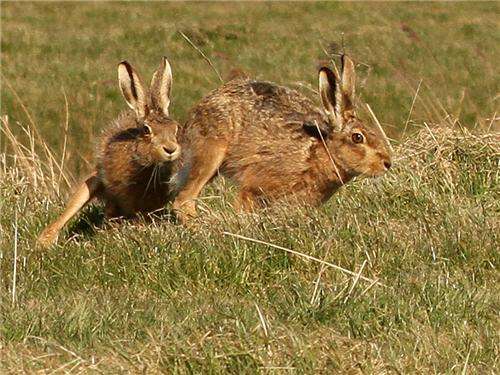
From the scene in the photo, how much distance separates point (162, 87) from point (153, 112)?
0.16m

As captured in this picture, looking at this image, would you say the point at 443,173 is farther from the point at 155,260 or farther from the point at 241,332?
the point at 241,332

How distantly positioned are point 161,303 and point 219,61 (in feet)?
50.0

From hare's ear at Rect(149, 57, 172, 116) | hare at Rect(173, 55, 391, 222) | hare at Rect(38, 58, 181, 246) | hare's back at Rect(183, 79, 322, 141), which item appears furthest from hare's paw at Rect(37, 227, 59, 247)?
hare's back at Rect(183, 79, 322, 141)

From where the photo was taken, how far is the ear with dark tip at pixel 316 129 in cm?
767

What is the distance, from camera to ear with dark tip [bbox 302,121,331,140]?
7668 millimetres

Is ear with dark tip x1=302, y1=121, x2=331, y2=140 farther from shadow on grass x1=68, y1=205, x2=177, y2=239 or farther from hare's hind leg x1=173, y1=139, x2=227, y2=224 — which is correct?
shadow on grass x1=68, y1=205, x2=177, y2=239

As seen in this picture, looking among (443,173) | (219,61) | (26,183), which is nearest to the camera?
(443,173)

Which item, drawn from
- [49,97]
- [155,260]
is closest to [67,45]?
[49,97]

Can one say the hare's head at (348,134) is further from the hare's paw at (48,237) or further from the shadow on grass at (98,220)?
the hare's paw at (48,237)

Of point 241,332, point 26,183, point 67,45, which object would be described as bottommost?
point 67,45

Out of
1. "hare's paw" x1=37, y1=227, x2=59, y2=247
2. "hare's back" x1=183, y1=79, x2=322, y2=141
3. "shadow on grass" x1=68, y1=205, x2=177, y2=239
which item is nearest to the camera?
"hare's paw" x1=37, y1=227, x2=59, y2=247

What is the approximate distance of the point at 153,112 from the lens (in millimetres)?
7266

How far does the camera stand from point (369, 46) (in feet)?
69.8

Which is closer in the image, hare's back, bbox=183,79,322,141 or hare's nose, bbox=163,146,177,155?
hare's nose, bbox=163,146,177,155
